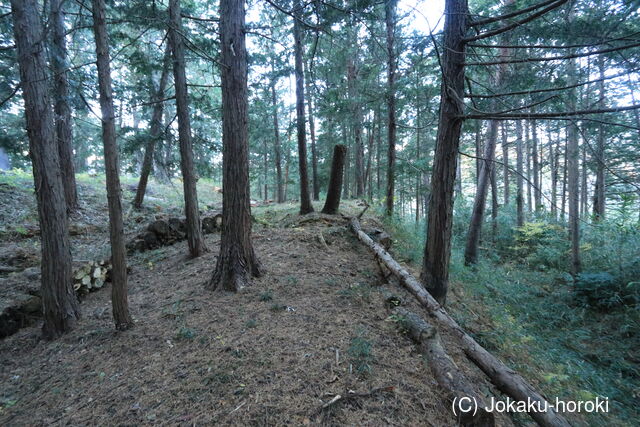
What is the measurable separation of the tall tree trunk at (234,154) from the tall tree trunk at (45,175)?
223 cm

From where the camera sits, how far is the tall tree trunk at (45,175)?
4117 millimetres

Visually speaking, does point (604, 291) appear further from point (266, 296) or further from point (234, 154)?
point (234, 154)

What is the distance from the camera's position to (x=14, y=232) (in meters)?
8.17

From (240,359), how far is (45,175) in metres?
4.12

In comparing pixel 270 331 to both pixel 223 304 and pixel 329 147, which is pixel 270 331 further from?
pixel 329 147

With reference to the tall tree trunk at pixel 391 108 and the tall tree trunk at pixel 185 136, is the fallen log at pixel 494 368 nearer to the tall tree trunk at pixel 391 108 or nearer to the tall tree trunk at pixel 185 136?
the tall tree trunk at pixel 185 136

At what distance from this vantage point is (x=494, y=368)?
3.32 metres

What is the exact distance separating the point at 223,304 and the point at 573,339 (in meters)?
7.97

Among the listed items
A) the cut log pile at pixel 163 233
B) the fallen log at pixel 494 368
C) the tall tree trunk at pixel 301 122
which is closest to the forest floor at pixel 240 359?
the fallen log at pixel 494 368

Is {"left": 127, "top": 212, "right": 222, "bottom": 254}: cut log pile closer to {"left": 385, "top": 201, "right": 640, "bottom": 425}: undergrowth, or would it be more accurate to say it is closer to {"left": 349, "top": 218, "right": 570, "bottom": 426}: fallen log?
{"left": 385, "top": 201, "right": 640, "bottom": 425}: undergrowth

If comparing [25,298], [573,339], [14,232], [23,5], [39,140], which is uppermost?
[23,5]

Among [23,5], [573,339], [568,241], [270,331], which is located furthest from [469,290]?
[23,5]

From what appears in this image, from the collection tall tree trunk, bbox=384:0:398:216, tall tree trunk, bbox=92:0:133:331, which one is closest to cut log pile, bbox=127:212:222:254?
tall tree trunk, bbox=92:0:133:331

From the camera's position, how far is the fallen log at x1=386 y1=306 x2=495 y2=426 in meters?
2.57
